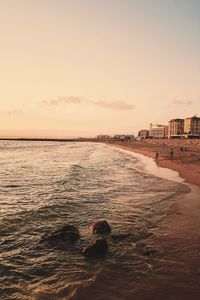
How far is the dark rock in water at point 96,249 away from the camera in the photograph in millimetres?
9777

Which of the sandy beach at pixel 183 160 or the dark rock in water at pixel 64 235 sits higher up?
the sandy beach at pixel 183 160

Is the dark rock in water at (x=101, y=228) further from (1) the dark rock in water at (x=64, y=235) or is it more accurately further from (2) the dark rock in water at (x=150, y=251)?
(2) the dark rock in water at (x=150, y=251)

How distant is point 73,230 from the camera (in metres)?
11.4

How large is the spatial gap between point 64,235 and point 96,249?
1.72 m

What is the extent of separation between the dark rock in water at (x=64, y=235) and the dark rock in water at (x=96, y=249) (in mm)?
1201

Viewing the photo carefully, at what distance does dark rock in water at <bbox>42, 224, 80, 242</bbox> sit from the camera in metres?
11.0

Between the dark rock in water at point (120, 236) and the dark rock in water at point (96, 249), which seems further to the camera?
the dark rock in water at point (120, 236)

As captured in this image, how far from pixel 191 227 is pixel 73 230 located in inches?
198

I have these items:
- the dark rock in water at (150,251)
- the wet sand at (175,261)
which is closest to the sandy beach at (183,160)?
the wet sand at (175,261)

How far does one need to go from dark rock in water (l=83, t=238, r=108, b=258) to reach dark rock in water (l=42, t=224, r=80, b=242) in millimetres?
1201

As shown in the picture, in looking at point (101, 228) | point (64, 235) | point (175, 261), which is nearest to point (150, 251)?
point (175, 261)

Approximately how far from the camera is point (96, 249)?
9953mm

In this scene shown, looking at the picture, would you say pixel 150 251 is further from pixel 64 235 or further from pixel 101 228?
pixel 64 235

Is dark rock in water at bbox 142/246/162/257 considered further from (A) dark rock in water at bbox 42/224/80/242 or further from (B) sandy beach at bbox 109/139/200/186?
(B) sandy beach at bbox 109/139/200/186
